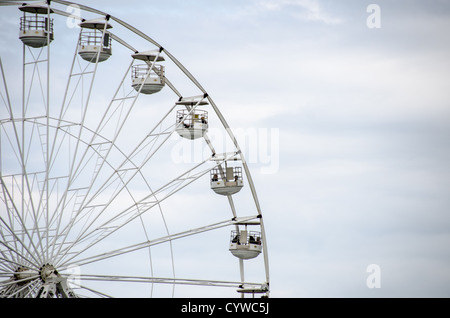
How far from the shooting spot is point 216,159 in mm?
48625

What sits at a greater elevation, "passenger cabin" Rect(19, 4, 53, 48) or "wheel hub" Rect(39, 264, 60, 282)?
"passenger cabin" Rect(19, 4, 53, 48)

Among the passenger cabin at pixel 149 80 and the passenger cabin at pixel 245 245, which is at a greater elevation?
the passenger cabin at pixel 149 80

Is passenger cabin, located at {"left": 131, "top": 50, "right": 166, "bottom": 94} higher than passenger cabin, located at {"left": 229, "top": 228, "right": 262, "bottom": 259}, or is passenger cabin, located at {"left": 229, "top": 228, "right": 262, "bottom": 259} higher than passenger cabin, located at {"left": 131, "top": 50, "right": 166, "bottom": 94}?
Result: passenger cabin, located at {"left": 131, "top": 50, "right": 166, "bottom": 94}

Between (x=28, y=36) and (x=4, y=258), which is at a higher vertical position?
(x=28, y=36)

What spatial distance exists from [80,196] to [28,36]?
811 centimetres

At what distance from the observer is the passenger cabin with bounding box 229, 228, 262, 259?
4925 centimetres

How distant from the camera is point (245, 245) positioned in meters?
49.2

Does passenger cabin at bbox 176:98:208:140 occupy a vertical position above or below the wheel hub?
above

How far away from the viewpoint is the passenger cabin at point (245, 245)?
162ft

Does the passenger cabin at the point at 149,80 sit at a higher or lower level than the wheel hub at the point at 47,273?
higher
